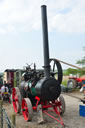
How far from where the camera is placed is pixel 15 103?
6.86 m

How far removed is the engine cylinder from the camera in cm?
494

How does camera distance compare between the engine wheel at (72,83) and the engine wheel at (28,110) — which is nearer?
the engine wheel at (28,110)

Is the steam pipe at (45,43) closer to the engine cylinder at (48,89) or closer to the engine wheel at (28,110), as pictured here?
the engine cylinder at (48,89)

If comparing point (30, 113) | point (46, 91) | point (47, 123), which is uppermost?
point (46, 91)

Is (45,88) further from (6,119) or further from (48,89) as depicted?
(6,119)

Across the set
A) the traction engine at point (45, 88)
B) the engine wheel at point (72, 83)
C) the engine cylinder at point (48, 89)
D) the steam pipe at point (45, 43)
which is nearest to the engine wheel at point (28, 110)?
the traction engine at point (45, 88)

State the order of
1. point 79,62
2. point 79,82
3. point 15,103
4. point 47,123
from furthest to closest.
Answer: point 79,62
point 79,82
point 15,103
point 47,123

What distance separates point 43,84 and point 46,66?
1.89ft

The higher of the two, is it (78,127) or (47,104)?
(47,104)

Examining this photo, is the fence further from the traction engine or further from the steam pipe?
the steam pipe

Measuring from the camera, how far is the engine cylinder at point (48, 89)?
16.2 feet

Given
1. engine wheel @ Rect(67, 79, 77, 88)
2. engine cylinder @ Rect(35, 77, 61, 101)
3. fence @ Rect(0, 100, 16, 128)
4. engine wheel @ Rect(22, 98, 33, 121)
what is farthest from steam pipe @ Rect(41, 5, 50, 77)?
engine wheel @ Rect(67, 79, 77, 88)

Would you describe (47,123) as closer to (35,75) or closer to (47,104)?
(47,104)

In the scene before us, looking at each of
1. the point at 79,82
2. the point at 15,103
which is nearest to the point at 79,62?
the point at 79,82
